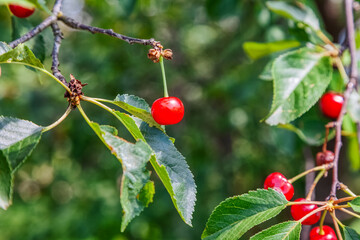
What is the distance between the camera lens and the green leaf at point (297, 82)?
1434 mm

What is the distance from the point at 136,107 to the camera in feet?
3.47

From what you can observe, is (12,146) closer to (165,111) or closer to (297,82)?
(165,111)

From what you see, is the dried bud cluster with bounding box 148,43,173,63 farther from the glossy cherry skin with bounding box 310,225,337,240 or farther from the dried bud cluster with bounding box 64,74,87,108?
the glossy cherry skin with bounding box 310,225,337,240

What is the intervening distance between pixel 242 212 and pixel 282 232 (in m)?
0.12

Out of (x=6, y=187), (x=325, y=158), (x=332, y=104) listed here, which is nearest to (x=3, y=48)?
(x=6, y=187)

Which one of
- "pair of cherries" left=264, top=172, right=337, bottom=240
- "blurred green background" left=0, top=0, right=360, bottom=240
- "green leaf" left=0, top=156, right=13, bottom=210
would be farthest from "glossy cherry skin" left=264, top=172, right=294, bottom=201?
"blurred green background" left=0, top=0, right=360, bottom=240

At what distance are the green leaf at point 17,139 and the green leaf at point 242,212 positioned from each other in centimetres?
52

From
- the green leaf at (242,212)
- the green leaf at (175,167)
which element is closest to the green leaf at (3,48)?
the green leaf at (175,167)

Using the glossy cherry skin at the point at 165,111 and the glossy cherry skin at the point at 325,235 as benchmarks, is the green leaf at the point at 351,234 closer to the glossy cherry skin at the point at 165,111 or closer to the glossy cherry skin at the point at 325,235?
the glossy cherry skin at the point at 325,235

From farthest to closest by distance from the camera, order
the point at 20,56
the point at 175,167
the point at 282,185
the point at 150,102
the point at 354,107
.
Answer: the point at 150,102 → the point at 354,107 → the point at 282,185 → the point at 175,167 → the point at 20,56

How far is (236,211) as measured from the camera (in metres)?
1.06

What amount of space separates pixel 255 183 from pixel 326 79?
397cm

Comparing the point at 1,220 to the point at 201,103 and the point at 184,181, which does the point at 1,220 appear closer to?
the point at 201,103

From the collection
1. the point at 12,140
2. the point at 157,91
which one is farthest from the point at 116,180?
the point at 12,140
